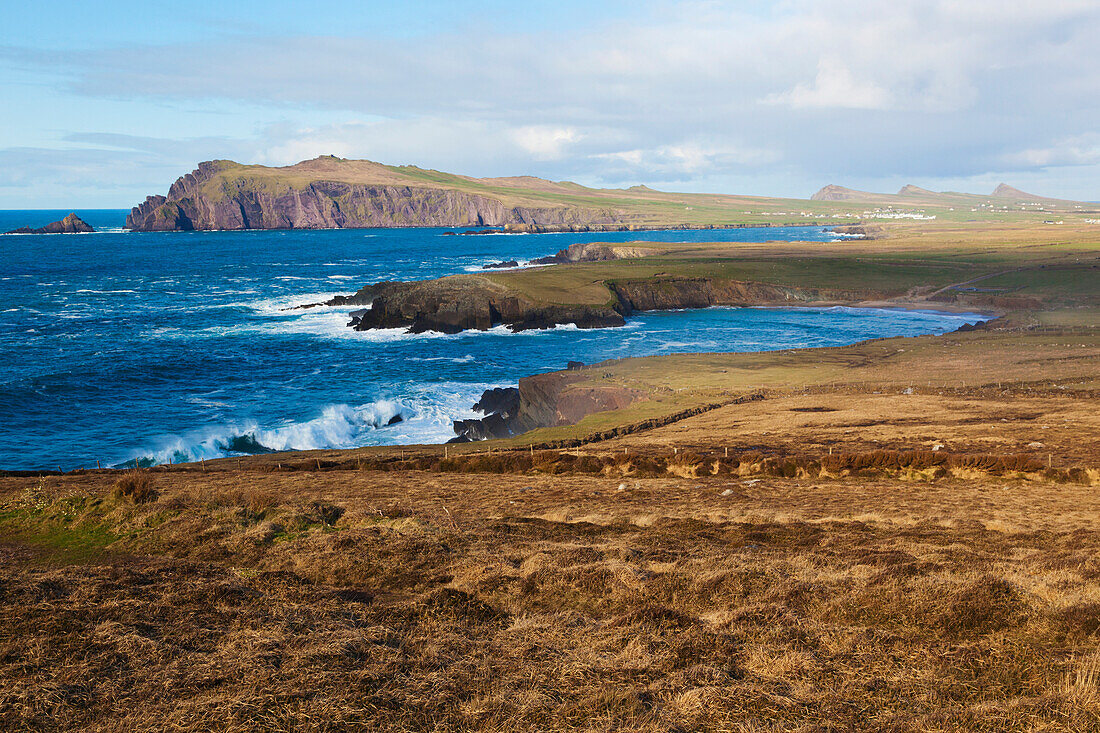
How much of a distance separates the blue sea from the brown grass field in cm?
1960

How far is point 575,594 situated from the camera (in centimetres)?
1170

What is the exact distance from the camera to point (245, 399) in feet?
162

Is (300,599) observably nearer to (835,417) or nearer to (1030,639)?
(1030,639)

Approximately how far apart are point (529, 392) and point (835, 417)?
20.0m


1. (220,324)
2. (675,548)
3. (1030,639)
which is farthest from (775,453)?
(220,324)

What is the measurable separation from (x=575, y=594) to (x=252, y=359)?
5682cm

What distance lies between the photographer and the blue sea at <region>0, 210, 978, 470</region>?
139ft

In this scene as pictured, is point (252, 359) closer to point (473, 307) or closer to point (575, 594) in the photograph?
point (473, 307)

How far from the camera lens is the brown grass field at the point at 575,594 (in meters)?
7.80

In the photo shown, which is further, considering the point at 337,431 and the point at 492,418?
the point at 337,431

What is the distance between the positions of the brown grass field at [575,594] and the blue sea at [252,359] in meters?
19.6

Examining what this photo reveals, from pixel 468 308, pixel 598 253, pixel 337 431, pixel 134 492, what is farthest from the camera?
pixel 598 253

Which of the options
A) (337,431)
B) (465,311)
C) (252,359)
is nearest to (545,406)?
(337,431)

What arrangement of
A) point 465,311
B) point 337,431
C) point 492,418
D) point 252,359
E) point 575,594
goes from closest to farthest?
point 575,594, point 492,418, point 337,431, point 252,359, point 465,311
